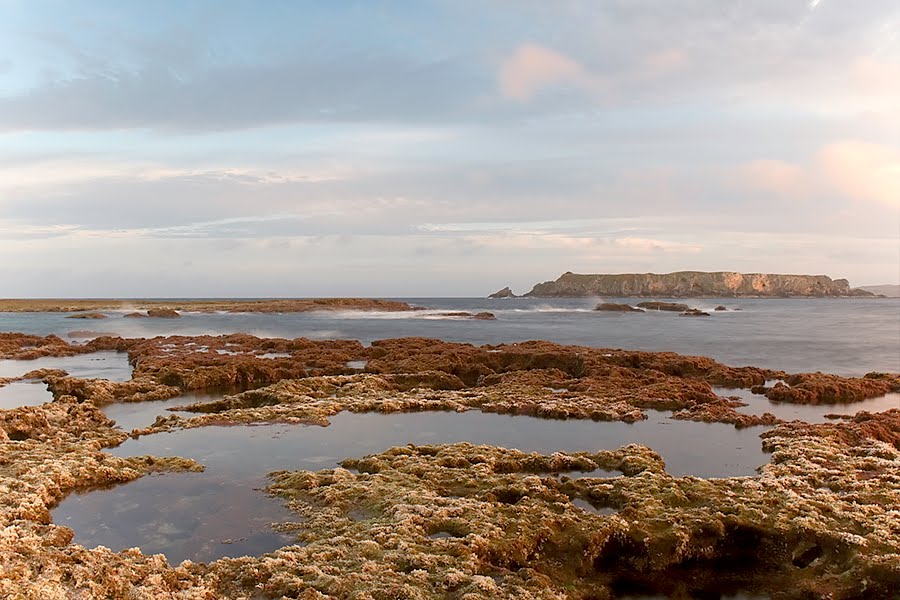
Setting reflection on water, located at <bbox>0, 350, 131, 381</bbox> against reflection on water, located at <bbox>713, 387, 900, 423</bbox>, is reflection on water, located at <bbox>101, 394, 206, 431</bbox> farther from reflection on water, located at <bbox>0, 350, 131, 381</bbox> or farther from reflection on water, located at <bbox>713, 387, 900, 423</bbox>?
reflection on water, located at <bbox>713, 387, 900, 423</bbox>

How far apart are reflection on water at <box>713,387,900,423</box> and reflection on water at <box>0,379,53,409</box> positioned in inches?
1606

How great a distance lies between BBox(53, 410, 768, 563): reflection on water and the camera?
17.1 meters

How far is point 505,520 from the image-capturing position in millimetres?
17500

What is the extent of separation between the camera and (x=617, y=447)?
26.9 metres

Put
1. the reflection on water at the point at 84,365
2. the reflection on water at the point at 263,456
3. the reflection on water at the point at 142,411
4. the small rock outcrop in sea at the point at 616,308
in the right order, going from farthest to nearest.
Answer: the small rock outcrop in sea at the point at 616,308, the reflection on water at the point at 84,365, the reflection on water at the point at 142,411, the reflection on water at the point at 263,456

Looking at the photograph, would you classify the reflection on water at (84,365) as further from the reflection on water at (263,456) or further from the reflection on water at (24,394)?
the reflection on water at (263,456)

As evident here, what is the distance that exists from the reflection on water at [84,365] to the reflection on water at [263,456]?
23.1 m

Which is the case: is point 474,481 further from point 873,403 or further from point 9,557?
point 873,403

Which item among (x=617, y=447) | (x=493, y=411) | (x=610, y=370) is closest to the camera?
(x=617, y=447)

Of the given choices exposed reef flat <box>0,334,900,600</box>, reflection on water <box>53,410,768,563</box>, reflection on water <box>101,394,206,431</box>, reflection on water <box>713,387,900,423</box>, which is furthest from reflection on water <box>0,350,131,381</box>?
reflection on water <box>713,387,900,423</box>

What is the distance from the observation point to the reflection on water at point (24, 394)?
115 feet

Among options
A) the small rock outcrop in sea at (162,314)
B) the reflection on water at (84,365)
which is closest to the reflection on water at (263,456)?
the reflection on water at (84,365)

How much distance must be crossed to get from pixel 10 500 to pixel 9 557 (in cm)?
463

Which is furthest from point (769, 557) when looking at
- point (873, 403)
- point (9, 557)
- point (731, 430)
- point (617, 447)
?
point (873, 403)
